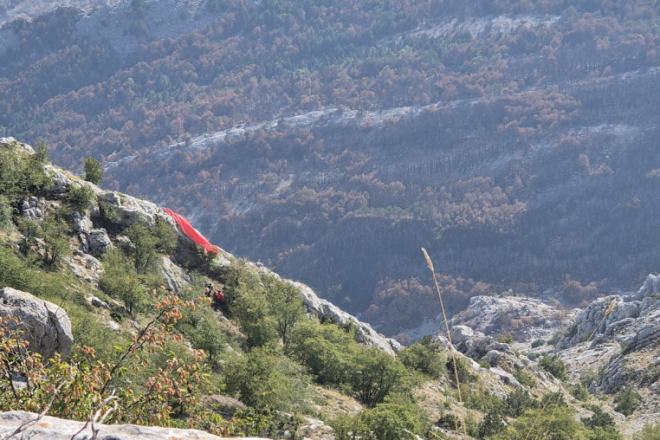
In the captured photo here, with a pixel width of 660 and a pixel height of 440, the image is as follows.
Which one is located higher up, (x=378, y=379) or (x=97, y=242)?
(x=97, y=242)

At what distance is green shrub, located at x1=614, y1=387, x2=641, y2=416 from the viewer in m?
47.8

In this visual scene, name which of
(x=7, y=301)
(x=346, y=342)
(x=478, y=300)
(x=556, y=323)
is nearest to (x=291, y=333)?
(x=346, y=342)

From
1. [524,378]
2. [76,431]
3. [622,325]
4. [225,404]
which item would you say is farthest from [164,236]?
[622,325]

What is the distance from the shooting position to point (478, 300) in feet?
434

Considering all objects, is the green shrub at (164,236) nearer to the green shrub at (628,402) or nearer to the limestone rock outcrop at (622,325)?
the green shrub at (628,402)

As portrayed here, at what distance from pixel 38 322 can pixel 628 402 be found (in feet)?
136

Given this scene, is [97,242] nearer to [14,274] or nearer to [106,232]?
[106,232]

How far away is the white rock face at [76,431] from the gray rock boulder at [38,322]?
12.8 m

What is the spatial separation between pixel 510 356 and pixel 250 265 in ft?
79.0

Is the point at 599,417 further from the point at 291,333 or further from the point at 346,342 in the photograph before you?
the point at 291,333

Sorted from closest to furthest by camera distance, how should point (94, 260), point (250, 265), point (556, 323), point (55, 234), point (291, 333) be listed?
point (55, 234) < point (94, 260) < point (291, 333) < point (250, 265) < point (556, 323)

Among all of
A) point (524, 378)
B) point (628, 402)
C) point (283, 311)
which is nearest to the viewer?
point (283, 311)

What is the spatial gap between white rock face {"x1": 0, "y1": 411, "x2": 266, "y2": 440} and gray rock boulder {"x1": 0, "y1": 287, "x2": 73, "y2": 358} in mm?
12844

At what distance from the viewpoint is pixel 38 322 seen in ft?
65.8
